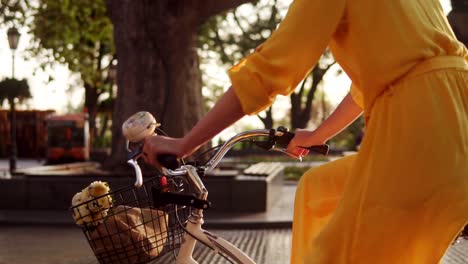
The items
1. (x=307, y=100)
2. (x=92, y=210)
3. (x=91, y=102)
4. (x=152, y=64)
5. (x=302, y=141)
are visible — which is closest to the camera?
(x=92, y=210)

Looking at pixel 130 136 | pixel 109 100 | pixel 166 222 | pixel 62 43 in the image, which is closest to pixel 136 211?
pixel 166 222

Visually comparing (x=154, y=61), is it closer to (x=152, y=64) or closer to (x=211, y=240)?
(x=152, y=64)

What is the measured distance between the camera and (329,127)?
2.57 m

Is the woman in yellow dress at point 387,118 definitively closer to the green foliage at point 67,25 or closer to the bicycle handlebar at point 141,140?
the bicycle handlebar at point 141,140

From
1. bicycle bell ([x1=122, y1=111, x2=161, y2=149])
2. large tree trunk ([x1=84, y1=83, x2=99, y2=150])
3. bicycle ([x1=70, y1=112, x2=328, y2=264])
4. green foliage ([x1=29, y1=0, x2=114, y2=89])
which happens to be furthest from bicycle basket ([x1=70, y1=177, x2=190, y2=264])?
large tree trunk ([x1=84, y1=83, x2=99, y2=150])

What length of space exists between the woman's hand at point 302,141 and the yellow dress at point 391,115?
0.51 meters

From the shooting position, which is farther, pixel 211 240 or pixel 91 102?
pixel 91 102

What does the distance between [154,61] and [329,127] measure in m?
10.6

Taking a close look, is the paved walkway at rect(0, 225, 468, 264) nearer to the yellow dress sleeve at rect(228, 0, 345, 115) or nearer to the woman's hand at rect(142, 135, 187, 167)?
the woman's hand at rect(142, 135, 187, 167)

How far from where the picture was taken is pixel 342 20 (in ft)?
6.68

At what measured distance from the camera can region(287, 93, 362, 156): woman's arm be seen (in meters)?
2.52

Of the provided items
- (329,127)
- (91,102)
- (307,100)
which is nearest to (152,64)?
(329,127)

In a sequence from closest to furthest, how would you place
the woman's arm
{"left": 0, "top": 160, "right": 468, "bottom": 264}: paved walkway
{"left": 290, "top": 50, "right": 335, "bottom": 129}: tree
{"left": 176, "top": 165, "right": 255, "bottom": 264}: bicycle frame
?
{"left": 176, "top": 165, "right": 255, "bottom": 264}: bicycle frame
the woman's arm
{"left": 0, "top": 160, "right": 468, "bottom": 264}: paved walkway
{"left": 290, "top": 50, "right": 335, "bottom": 129}: tree

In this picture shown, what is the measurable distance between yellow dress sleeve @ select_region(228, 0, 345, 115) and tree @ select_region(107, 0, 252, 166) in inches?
430
